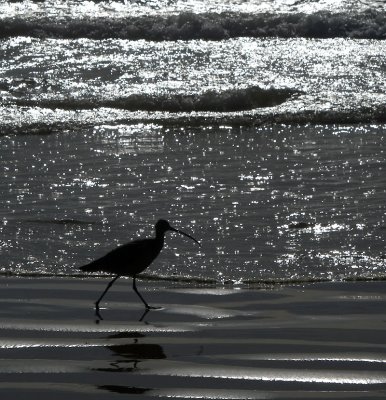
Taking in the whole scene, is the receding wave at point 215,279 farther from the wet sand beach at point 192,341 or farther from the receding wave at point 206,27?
the receding wave at point 206,27

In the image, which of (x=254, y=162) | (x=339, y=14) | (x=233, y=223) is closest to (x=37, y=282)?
(x=233, y=223)

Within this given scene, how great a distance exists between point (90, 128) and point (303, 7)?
7878 millimetres

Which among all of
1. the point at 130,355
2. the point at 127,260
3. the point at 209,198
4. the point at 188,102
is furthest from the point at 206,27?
the point at 130,355

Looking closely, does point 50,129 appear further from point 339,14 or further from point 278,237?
point 339,14

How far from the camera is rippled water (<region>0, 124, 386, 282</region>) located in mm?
7609

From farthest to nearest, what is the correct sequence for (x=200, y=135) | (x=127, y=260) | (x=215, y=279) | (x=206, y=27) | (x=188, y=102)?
(x=206, y=27), (x=188, y=102), (x=200, y=135), (x=215, y=279), (x=127, y=260)

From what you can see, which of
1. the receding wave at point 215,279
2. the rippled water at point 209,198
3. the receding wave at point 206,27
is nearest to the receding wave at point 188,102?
the rippled water at point 209,198

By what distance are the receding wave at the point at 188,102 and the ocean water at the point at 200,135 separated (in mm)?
26

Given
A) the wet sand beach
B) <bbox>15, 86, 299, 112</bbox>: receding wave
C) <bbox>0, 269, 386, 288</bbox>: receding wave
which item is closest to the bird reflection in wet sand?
the wet sand beach

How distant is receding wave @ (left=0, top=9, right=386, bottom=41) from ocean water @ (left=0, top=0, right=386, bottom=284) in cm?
3

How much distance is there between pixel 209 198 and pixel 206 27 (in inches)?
375

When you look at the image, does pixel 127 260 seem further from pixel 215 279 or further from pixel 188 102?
pixel 188 102

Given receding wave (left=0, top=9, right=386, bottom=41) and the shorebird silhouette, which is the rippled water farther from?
receding wave (left=0, top=9, right=386, bottom=41)

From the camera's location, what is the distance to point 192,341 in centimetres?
566
